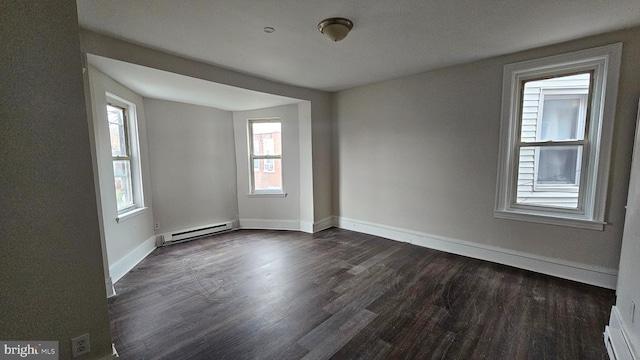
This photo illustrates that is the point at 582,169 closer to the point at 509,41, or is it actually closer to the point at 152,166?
the point at 509,41

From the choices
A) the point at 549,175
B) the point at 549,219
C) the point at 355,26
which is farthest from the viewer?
the point at 549,175

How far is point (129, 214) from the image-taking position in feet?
10.5

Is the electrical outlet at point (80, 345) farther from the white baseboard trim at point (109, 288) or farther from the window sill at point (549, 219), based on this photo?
the window sill at point (549, 219)

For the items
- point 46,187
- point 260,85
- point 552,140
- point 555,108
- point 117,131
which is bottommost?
point 46,187

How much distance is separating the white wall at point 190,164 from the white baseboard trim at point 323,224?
5.20 ft

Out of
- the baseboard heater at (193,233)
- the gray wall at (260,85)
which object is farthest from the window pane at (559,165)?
the baseboard heater at (193,233)

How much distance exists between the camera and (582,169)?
2672 mm

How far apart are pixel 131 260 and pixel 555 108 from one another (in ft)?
17.4

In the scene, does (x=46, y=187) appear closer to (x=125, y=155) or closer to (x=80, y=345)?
(x=80, y=345)

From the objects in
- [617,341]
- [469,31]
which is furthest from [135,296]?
[469,31]

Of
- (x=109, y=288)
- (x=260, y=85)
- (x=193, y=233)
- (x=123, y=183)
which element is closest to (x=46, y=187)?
(x=109, y=288)

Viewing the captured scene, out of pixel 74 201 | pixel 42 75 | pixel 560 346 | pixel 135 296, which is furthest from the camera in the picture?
pixel 135 296

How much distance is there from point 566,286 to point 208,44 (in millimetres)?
4369

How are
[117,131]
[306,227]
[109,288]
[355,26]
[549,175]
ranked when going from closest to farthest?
[355,26]
[109,288]
[549,175]
[117,131]
[306,227]
